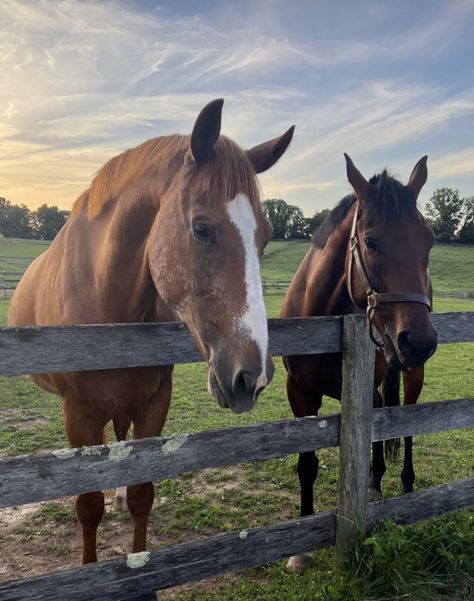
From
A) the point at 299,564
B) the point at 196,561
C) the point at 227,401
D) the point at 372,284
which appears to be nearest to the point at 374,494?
the point at 299,564

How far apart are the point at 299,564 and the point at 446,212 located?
64984 millimetres

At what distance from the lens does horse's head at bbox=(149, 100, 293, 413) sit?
181 centimetres

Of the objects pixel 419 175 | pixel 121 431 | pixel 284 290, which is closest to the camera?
pixel 419 175

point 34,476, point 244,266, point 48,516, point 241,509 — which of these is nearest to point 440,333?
point 244,266

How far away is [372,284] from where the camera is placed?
3189 mm

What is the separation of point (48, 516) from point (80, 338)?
272 cm

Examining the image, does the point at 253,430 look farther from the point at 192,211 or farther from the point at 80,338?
the point at 192,211

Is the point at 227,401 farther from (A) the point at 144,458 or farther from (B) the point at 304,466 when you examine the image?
(B) the point at 304,466

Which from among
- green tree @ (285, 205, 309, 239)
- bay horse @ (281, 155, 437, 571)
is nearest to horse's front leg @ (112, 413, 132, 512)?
bay horse @ (281, 155, 437, 571)

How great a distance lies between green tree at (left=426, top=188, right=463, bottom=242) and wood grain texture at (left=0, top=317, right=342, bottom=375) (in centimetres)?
5844

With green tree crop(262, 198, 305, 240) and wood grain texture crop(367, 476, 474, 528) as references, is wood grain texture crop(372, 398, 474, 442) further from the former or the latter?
green tree crop(262, 198, 305, 240)

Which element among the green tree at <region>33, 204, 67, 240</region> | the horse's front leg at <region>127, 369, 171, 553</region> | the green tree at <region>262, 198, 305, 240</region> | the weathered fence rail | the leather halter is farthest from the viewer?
the green tree at <region>33, 204, 67, 240</region>

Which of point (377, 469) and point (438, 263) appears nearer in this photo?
point (377, 469)

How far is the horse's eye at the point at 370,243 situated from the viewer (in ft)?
10.5
